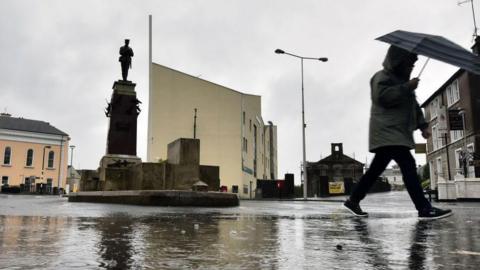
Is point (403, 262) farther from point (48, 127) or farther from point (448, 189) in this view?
point (48, 127)

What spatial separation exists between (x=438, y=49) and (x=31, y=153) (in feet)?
241

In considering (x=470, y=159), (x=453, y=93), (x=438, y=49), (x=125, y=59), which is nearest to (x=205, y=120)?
(x=453, y=93)

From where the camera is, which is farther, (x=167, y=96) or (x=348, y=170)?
(x=348, y=170)

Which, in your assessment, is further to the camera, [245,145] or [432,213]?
[245,145]

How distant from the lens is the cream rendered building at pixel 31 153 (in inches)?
2630

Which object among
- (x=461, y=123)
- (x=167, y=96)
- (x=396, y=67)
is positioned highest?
(x=167, y=96)

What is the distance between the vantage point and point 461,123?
113ft

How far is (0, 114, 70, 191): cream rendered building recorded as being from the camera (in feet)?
219

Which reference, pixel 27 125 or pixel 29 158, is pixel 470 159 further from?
pixel 27 125

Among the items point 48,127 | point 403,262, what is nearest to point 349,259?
point 403,262

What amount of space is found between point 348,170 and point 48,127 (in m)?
60.9

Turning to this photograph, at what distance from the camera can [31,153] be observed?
228 ft

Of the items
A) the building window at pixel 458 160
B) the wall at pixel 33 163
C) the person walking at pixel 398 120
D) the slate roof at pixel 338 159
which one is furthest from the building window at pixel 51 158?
the person walking at pixel 398 120

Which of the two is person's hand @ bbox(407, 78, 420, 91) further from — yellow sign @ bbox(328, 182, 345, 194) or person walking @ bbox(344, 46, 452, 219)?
yellow sign @ bbox(328, 182, 345, 194)
